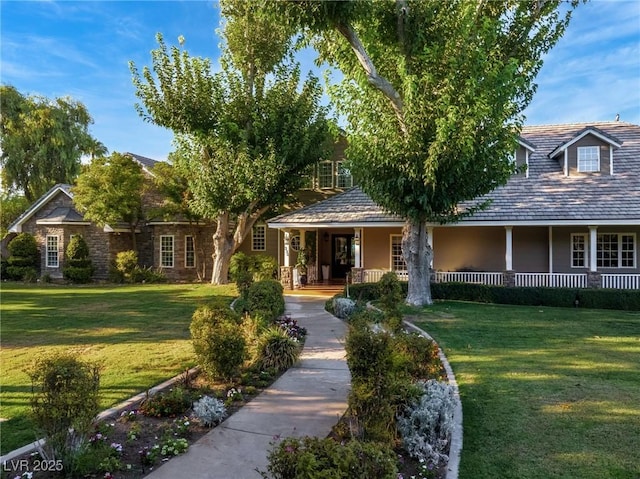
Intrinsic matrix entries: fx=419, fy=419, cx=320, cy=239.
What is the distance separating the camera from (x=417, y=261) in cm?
1297

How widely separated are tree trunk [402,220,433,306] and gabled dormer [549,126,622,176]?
8365mm

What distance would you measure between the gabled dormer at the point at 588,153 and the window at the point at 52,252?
2601 cm

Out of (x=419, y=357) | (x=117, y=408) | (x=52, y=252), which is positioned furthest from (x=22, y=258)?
(x=419, y=357)

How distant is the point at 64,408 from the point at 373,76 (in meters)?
9.95

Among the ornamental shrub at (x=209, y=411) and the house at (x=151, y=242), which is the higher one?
the house at (x=151, y=242)

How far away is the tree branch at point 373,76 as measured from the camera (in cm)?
1038

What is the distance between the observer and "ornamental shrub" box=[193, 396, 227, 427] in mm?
4660

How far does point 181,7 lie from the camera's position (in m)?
11.1

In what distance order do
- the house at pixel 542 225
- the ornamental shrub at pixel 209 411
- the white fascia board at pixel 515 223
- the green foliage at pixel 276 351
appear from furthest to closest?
the house at pixel 542 225, the white fascia board at pixel 515 223, the green foliage at pixel 276 351, the ornamental shrub at pixel 209 411

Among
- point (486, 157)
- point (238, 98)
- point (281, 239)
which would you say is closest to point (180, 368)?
point (486, 157)

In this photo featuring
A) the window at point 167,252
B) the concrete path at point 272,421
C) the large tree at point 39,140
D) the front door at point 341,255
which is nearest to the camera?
the concrete path at point 272,421

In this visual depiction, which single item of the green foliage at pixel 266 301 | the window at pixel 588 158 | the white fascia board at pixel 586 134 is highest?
the white fascia board at pixel 586 134

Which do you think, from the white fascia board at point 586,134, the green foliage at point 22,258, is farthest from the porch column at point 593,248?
the green foliage at point 22,258

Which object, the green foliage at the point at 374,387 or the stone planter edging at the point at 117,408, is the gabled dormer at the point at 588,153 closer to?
the green foliage at the point at 374,387
